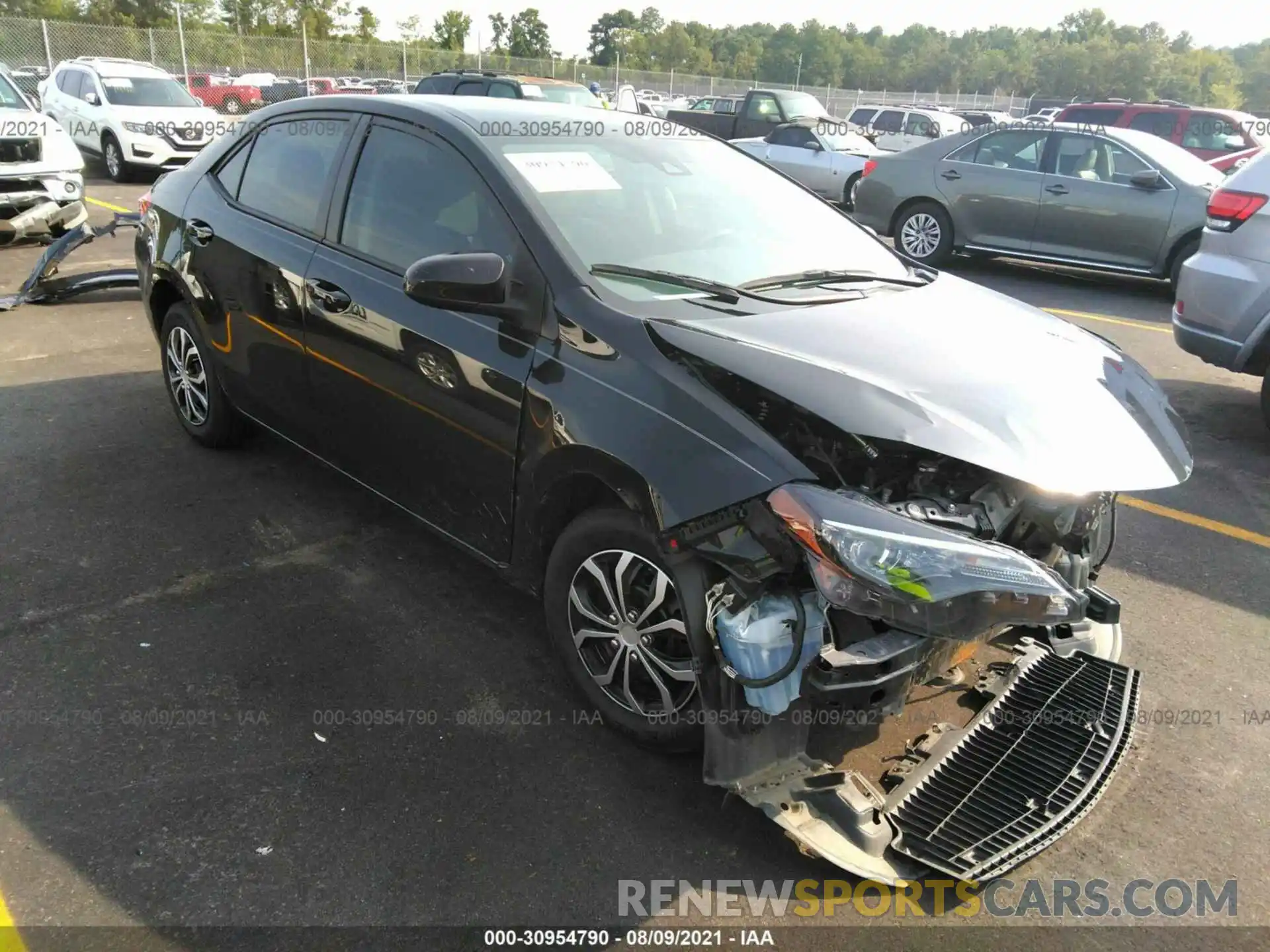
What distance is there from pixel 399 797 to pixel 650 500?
44.0 inches

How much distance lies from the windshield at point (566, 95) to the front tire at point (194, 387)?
11.1 metres

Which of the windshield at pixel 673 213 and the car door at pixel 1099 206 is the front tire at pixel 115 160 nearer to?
the car door at pixel 1099 206

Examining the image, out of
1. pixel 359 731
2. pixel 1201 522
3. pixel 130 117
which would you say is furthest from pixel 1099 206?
pixel 130 117

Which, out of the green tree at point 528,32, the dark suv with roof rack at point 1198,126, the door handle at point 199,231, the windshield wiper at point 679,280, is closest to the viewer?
the windshield wiper at point 679,280

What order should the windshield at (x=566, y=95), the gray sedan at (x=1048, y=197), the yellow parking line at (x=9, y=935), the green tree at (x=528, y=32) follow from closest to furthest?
the yellow parking line at (x=9, y=935) → the gray sedan at (x=1048, y=197) → the windshield at (x=566, y=95) → the green tree at (x=528, y=32)

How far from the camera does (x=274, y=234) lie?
4.05m

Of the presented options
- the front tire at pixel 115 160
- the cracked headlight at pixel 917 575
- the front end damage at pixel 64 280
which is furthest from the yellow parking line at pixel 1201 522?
the front tire at pixel 115 160

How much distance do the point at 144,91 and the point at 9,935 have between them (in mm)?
16215

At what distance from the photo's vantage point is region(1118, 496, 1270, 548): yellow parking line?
450cm

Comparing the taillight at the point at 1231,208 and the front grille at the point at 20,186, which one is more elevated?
the taillight at the point at 1231,208

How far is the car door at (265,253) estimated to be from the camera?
391 centimetres

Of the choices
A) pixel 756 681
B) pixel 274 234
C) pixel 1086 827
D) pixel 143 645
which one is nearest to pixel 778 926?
pixel 756 681

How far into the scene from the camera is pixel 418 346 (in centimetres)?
330

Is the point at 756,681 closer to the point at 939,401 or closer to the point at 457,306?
the point at 939,401
